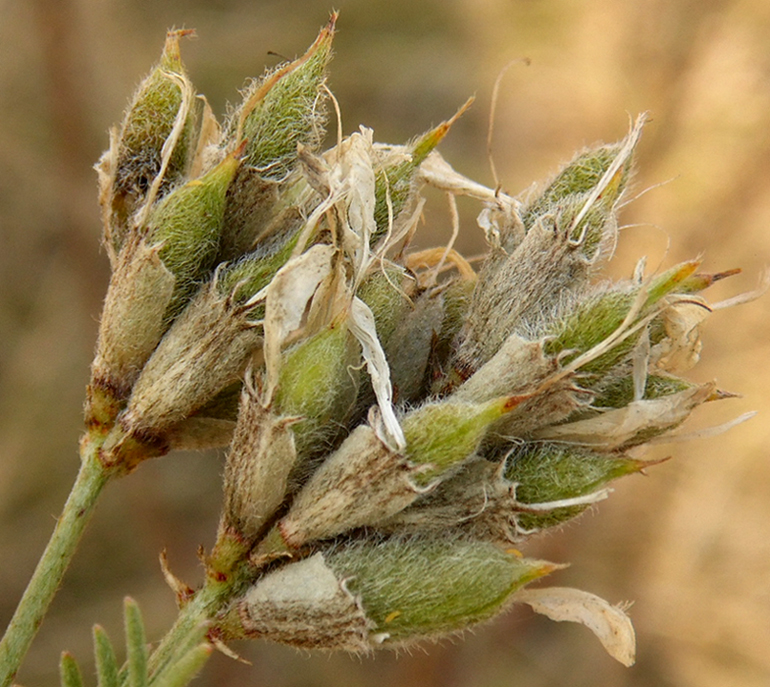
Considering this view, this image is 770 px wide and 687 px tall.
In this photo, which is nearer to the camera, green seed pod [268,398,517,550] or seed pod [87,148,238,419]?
green seed pod [268,398,517,550]

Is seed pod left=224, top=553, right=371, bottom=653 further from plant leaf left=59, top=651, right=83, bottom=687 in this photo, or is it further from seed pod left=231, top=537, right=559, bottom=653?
plant leaf left=59, top=651, right=83, bottom=687

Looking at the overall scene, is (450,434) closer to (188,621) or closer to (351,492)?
(351,492)

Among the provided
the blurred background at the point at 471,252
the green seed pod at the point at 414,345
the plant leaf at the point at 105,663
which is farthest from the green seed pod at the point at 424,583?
the blurred background at the point at 471,252

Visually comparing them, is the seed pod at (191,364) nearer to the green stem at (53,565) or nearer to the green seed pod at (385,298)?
the green stem at (53,565)

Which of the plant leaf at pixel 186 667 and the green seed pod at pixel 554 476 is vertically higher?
the plant leaf at pixel 186 667

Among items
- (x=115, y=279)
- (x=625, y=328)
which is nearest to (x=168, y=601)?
(x=115, y=279)

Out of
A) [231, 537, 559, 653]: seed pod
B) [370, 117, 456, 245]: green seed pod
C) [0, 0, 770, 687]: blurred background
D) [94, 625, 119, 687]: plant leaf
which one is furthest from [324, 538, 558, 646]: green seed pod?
[0, 0, 770, 687]: blurred background
